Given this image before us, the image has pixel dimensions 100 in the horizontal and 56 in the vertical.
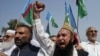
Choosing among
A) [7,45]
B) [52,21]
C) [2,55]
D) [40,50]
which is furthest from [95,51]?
[52,21]

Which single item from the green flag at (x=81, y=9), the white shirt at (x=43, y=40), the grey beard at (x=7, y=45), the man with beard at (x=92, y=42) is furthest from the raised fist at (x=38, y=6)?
the green flag at (x=81, y=9)

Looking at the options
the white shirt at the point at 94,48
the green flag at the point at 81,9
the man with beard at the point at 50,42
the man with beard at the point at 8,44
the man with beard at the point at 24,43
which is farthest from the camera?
the green flag at the point at 81,9

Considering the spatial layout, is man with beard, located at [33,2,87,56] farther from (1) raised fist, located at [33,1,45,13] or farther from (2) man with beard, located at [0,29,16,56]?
(2) man with beard, located at [0,29,16,56]

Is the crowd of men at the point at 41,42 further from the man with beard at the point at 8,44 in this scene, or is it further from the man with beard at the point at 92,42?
the man with beard at the point at 92,42

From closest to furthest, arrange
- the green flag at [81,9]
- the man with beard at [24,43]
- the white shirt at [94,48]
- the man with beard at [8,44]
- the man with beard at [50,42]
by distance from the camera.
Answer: the man with beard at [50,42] < the man with beard at [24,43] < the man with beard at [8,44] < the white shirt at [94,48] < the green flag at [81,9]

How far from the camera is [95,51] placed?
8883 mm

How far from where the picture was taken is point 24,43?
6.27 meters

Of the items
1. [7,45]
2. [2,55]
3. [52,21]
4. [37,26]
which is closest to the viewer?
[2,55]

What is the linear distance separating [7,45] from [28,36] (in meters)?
2.34

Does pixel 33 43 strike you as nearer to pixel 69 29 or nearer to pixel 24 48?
pixel 24 48

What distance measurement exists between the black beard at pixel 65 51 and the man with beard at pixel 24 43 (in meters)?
0.44

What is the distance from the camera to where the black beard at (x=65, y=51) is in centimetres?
607

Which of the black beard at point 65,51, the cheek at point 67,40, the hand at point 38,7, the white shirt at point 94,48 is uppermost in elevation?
the hand at point 38,7

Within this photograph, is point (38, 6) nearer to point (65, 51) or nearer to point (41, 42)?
point (41, 42)
